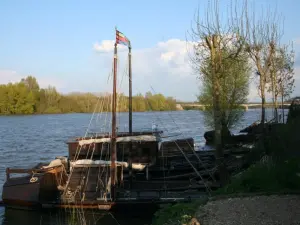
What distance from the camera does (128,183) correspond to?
822 inches

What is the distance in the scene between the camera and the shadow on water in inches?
672

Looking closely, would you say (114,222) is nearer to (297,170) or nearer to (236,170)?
(236,170)

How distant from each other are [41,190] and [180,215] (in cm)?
1158

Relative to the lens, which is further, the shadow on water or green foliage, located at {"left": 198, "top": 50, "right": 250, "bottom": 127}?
the shadow on water

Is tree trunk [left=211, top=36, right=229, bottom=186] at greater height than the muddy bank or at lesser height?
greater

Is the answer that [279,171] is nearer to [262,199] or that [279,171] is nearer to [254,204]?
[262,199]

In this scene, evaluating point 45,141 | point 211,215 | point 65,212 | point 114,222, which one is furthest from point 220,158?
point 45,141

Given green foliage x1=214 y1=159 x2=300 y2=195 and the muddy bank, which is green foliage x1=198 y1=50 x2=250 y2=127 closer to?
green foliage x1=214 y1=159 x2=300 y2=195

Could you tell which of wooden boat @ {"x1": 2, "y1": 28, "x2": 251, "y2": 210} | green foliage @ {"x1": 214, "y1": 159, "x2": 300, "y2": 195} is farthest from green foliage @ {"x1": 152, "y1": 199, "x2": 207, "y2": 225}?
wooden boat @ {"x1": 2, "y1": 28, "x2": 251, "y2": 210}

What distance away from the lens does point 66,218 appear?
696 inches

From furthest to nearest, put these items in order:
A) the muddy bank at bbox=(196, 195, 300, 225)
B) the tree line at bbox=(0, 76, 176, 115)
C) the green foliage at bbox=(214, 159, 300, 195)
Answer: the tree line at bbox=(0, 76, 176, 115) → the green foliage at bbox=(214, 159, 300, 195) → the muddy bank at bbox=(196, 195, 300, 225)

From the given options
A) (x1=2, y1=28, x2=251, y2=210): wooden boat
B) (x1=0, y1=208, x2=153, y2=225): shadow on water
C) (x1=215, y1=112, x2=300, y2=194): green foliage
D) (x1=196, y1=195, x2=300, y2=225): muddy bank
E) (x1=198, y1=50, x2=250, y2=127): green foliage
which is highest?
(x1=198, y1=50, x2=250, y2=127): green foliage

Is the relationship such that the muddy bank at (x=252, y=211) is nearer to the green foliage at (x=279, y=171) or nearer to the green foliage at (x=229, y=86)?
the green foliage at (x=279, y=171)

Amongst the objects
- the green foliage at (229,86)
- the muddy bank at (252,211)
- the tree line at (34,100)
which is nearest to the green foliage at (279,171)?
the muddy bank at (252,211)
